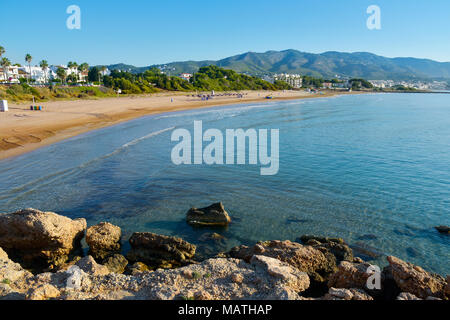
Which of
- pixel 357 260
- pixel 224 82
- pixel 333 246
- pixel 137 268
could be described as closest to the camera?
pixel 137 268

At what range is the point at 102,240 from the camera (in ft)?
34.2

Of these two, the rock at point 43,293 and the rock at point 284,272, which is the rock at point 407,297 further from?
the rock at point 43,293

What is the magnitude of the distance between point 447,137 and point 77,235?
3797cm

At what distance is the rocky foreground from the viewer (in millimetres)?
6863

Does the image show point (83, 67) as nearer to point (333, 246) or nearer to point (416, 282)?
point (333, 246)

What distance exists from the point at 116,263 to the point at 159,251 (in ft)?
4.62

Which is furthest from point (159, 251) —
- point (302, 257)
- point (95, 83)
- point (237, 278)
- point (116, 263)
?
point (95, 83)

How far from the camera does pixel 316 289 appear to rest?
26.9ft

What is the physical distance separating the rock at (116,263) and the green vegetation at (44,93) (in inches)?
1990

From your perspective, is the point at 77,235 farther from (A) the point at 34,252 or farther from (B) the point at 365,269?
(B) the point at 365,269

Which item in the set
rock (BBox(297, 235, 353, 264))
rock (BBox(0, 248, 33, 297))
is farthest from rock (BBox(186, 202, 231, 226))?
rock (BBox(0, 248, 33, 297))

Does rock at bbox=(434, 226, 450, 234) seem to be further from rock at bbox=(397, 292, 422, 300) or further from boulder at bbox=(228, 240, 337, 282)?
rock at bbox=(397, 292, 422, 300)

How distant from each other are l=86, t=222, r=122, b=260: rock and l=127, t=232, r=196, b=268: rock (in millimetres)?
668
